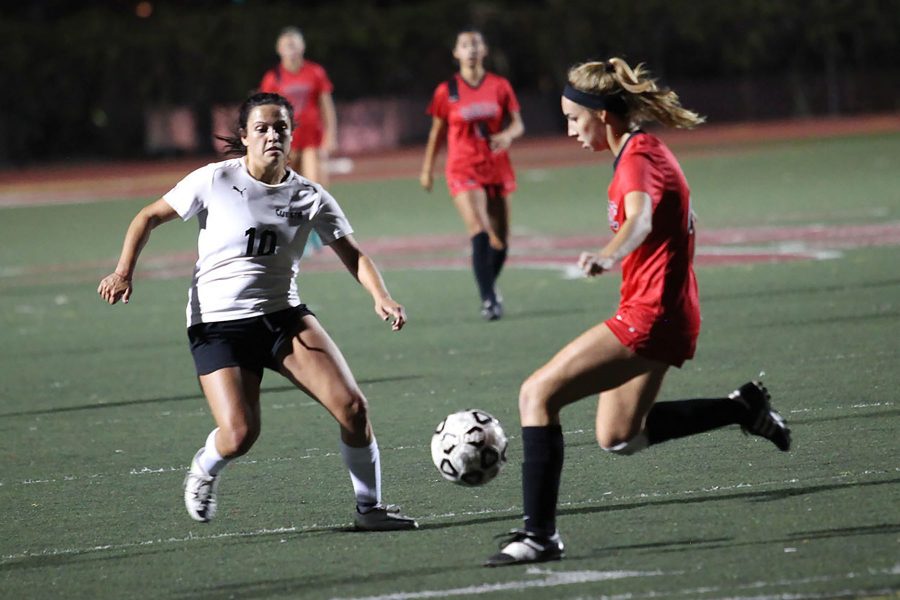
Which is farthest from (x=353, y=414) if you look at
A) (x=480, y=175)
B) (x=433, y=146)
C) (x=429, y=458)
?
(x=433, y=146)

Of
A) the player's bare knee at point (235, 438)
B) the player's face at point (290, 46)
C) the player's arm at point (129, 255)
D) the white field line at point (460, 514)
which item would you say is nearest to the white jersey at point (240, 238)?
the player's arm at point (129, 255)

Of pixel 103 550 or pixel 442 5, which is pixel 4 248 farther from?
pixel 442 5

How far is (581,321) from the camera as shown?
12156 mm

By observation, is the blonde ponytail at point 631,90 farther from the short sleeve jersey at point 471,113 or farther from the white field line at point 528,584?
the short sleeve jersey at point 471,113

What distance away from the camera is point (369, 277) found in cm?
678

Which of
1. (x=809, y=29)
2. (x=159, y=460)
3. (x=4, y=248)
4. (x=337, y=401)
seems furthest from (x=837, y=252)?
A: (x=809, y=29)

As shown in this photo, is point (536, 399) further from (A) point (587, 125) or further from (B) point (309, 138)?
(B) point (309, 138)

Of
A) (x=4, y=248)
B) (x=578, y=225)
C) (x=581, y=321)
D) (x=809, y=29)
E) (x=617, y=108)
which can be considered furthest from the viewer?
(x=809, y=29)

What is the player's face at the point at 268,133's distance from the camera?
6625 mm

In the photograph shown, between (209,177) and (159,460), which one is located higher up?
(209,177)

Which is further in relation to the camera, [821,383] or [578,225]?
[578,225]

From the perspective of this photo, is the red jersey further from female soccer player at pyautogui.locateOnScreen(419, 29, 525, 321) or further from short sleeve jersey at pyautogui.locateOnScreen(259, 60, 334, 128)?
short sleeve jersey at pyautogui.locateOnScreen(259, 60, 334, 128)

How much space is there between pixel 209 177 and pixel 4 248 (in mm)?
16628

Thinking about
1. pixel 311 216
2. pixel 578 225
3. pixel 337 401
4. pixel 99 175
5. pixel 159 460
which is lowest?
pixel 99 175
